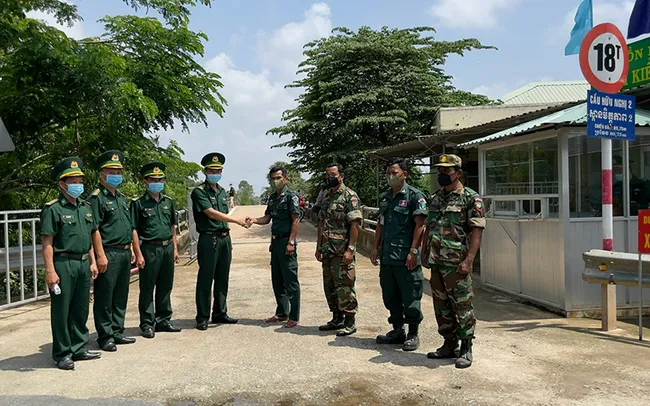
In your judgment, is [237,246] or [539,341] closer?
[539,341]

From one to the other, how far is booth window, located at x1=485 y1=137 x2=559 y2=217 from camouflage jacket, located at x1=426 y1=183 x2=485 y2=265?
244cm

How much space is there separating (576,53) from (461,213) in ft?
10.3

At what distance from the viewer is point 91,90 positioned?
777 cm

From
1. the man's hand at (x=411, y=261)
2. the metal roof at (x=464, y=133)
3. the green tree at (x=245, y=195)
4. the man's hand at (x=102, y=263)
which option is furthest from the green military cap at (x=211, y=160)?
the green tree at (x=245, y=195)

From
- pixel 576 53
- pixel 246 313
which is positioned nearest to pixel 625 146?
pixel 576 53

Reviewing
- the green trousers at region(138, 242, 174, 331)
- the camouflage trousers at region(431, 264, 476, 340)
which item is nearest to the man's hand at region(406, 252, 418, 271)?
the camouflage trousers at region(431, 264, 476, 340)

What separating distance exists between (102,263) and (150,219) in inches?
32.2

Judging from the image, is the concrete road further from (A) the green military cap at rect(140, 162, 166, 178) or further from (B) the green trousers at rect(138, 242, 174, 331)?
(A) the green military cap at rect(140, 162, 166, 178)

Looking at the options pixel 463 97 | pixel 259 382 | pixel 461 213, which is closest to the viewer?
pixel 259 382

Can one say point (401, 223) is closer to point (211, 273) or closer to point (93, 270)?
point (211, 273)

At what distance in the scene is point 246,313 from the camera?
269 inches

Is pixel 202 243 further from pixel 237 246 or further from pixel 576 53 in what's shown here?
pixel 237 246

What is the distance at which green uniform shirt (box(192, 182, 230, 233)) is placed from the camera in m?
6.00

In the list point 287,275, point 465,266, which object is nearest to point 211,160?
point 287,275
